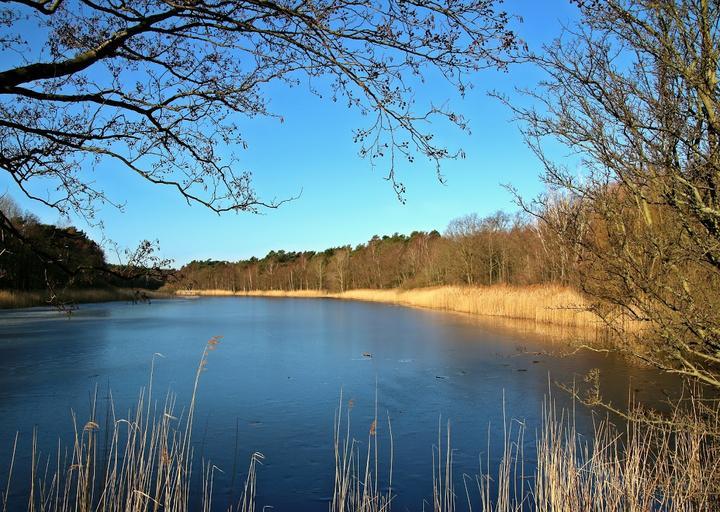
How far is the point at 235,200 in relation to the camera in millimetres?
2559

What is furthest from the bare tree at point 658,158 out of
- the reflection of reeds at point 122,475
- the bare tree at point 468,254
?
the bare tree at point 468,254

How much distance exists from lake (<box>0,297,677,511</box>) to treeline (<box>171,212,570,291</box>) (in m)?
1.64

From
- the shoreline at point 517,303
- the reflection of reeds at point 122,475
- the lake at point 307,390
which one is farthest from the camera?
the shoreline at point 517,303

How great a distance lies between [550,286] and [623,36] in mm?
14269

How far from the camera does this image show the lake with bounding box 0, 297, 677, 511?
4.19 meters

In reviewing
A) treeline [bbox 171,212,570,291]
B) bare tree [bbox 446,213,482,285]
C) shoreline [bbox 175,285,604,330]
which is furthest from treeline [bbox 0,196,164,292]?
bare tree [bbox 446,213,482,285]

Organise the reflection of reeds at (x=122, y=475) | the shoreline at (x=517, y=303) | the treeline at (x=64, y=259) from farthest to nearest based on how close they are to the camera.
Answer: the shoreline at (x=517, y=303), the reflection of reeds at (x=122, y=475), the treeline at (x=64, y=259)

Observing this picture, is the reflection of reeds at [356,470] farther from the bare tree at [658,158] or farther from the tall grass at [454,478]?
the bare tree at [658,158]

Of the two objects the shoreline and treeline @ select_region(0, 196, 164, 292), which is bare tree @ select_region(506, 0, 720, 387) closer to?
treeline @ select_region(0, 196, 164, 292)

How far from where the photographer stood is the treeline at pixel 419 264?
2380 cm

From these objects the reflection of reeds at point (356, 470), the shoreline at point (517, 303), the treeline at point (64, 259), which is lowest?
the reflection of reeds at point (356, 470)

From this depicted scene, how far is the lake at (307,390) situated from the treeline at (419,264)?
164 cm

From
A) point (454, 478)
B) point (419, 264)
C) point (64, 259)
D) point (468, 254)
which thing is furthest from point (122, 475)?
point (419, 264)

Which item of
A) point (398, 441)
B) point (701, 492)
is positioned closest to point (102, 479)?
point (398, 441)
